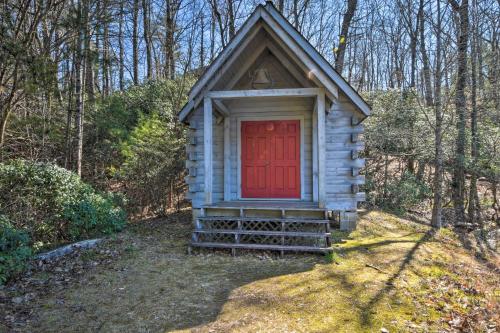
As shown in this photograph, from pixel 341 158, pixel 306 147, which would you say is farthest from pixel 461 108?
pixel 306 147

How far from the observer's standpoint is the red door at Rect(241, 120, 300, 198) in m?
9.17

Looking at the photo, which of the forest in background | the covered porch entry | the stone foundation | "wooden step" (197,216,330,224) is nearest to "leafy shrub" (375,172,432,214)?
the forest in background

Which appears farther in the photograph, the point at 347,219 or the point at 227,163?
the point at 227,163

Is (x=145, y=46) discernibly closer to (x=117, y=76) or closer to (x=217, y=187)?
(x=117, y=76)

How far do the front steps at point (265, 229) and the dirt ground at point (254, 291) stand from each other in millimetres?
228

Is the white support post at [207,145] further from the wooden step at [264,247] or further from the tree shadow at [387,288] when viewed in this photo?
the tree shadow at [387,288]

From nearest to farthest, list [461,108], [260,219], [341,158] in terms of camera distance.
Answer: [260,219] → [341,158] → [461,108]

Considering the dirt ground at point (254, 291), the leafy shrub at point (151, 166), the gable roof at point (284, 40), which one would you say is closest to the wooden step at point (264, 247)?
the dirt ground at point (254, 291)

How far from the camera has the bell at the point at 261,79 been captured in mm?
8539

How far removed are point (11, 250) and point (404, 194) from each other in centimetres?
1152

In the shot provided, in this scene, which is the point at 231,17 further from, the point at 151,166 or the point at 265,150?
the point at 265,150

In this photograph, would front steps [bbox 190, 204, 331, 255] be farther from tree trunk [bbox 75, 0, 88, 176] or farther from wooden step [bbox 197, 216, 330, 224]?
tree trunk [bbox 75, 0, 88, 176]

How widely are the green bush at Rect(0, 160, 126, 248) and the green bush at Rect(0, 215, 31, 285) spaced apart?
50 cm

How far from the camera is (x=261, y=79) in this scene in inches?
336
